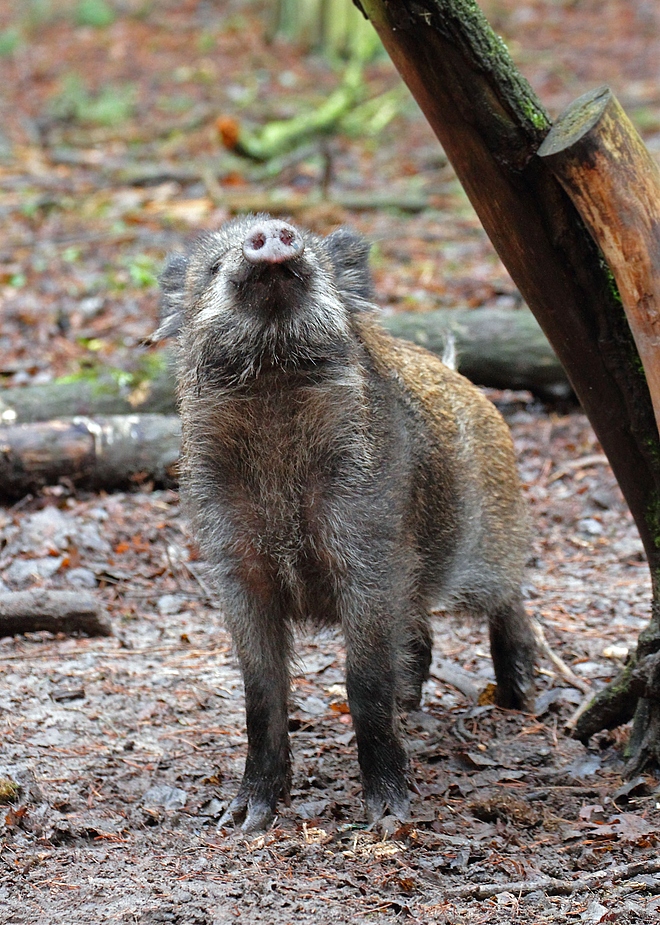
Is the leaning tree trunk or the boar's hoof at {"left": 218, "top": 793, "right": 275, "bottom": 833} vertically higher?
the leaning tree trunk

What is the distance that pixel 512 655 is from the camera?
545 cm

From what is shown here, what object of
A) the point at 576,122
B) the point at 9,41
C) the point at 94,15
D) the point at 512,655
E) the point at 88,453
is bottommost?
the point at 512,655

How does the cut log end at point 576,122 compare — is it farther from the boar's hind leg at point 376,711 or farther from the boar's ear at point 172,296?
the boar's hind leg at point 376,711

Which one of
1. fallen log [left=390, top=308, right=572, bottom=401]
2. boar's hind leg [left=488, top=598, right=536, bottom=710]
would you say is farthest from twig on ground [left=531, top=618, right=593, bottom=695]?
fallen log [left=390, top=308, right=572, bottom=401]

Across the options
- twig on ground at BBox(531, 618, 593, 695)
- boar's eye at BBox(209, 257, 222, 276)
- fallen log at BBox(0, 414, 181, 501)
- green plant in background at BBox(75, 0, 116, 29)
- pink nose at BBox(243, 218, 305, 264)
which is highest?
green plant in background at BBox(75, 0, 116, 29)

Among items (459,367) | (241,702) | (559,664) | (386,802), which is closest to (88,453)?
(241,702)

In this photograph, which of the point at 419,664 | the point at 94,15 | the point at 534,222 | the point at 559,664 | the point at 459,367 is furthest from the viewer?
the point at 94,15

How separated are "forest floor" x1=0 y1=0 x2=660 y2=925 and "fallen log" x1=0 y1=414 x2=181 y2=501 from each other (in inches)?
6.3

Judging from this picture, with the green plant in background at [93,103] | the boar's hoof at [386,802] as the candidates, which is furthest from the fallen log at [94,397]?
the green plant in background at [93,103]

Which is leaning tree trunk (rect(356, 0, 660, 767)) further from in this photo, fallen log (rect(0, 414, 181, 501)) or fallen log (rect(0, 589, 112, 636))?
fallen log (rect(0, 414, 181, 501))

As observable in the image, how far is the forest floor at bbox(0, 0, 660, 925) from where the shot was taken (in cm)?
365

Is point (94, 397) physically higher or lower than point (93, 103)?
lower

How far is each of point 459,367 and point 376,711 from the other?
4.50 m

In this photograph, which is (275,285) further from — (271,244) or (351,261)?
(351,261)
